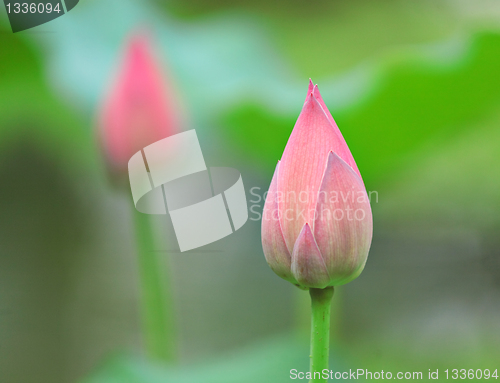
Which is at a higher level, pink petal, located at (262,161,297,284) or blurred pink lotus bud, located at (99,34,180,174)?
blurred pink lotus bud, located at (99,34,180,174)

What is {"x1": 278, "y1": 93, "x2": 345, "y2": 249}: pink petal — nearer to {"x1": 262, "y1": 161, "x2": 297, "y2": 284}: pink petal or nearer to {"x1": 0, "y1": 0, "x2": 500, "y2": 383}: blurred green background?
{"x1": 262, "y1": 161, "x2": 297, "y2": 284}: pink petal

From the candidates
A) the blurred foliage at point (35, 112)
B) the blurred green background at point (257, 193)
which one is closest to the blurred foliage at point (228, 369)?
the blurred green background at point (257, 193)

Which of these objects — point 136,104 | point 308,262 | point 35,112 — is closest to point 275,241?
point 308,262

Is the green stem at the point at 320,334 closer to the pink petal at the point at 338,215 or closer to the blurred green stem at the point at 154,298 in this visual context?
the pink petal at the point at 338,215

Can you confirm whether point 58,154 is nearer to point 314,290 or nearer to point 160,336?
point 160,336

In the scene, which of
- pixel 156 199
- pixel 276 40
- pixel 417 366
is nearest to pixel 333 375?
pixel 417 366

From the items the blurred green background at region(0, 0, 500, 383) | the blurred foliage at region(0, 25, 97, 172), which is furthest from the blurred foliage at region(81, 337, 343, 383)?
the blurred foliage at region(0, 25, 97, 172)
